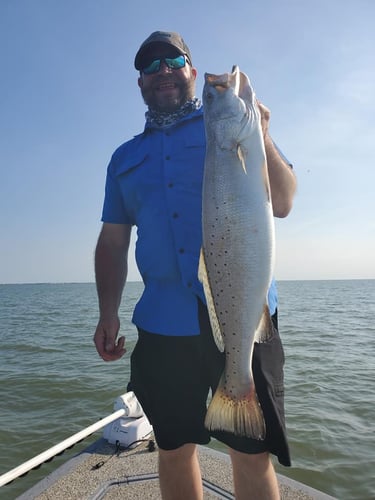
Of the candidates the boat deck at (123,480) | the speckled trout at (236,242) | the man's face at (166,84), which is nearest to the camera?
the speckled trout at (236,242)

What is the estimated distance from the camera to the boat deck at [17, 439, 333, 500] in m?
3.89

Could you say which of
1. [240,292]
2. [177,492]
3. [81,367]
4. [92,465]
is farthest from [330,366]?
[240,292]

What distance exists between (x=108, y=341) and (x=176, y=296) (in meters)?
0.76

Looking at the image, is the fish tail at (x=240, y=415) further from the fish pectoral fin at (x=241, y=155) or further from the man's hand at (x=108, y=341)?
the fish pectoral fin at (x=241, y=155)

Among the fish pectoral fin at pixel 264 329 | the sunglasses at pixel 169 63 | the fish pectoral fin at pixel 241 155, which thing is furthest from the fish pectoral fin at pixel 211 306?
the sunglasses at pixel 169 63

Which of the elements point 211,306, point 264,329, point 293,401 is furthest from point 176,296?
point 293,401

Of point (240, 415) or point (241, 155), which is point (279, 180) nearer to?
point (241, 155)

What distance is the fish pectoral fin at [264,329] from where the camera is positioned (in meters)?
2.20

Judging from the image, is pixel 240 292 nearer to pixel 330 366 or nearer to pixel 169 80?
pixel 169 80

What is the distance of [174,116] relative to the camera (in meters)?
2.90

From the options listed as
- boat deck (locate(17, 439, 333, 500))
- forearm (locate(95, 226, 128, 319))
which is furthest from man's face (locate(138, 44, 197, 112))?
boat deck (locate(17, 439, 333, 500))

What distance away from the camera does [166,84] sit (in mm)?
2896

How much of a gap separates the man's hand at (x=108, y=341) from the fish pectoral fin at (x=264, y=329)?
4.02ft

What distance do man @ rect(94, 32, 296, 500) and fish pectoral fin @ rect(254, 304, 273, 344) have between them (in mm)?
215
